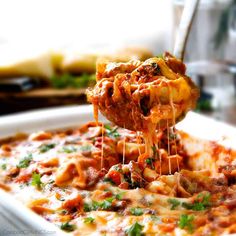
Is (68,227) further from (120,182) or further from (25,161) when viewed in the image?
(25,161)

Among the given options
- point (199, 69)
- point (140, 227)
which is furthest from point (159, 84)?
point (199, 69)

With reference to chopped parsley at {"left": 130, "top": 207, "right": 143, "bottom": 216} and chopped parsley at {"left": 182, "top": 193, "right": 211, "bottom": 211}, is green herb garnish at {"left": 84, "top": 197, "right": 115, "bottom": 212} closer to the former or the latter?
chopped parsley at {"left": 130, "top": 207, "right": 143, "bottom": 216}

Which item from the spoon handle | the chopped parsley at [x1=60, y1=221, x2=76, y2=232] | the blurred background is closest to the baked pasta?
the chopped parsley at [x1=60, y1=221, x2=76, y2=232]

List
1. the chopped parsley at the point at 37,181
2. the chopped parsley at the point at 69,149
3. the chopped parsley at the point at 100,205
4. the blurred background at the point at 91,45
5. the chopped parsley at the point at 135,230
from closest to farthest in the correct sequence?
1. the chopped parsley at the point at 135,230
2. the chopped parsley at the point at 100,205
3. the chopped parsley at the point at 37,181
4. the chopped parsley at the point at 69,149
5. the blurred background at the point at 91,45

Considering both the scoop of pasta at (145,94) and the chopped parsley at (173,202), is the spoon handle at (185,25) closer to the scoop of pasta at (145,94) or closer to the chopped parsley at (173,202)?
the scoop of pasta at (145,94)

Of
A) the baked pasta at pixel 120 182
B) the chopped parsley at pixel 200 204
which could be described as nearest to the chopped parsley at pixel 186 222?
the baked pasta at pixel 120 182

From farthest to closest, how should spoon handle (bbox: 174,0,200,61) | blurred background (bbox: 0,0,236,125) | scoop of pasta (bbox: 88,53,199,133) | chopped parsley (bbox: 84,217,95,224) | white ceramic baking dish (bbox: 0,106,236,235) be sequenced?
blurred background (bbox: 0,0,236,125) → white ceramic baking dish (bbox: 0,106,236,235) → spoon handle (bbox: 174,0,200,61) → scoop of pasta (bbox: 88,53,199,133) → chopped parsley (bbox: 84,217,95,224)

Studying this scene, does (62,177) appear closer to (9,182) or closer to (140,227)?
(9,182)

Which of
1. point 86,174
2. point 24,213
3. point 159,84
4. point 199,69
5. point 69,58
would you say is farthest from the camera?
point 69,58
